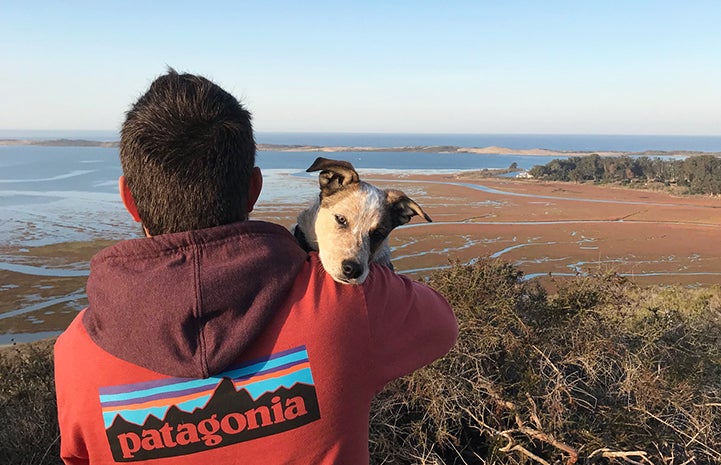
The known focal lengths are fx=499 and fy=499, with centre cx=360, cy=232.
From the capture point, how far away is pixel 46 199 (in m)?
29.7

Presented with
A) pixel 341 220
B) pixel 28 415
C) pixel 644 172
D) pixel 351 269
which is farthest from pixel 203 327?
pixel 644 172

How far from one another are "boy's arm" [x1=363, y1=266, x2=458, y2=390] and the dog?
1.27 metres

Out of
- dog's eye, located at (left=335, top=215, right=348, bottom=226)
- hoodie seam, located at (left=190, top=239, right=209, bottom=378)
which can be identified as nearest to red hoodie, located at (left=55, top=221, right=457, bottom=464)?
hoodie seam, located at (left=190, top=239, right=209, bottom=378)

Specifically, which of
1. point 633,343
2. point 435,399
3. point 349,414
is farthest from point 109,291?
point 633,343

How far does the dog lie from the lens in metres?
3.23

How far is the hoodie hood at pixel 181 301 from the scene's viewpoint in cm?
125

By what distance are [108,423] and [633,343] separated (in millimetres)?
6480

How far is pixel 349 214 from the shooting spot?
3.41m

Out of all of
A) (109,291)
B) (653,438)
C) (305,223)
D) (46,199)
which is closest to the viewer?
(109,291)

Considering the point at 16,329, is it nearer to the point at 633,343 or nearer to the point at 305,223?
the point at 305,223

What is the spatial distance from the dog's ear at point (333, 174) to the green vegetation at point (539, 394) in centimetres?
234

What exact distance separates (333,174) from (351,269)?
1389 millimetres

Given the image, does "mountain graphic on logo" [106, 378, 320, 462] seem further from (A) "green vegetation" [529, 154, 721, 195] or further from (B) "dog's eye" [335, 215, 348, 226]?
(A) "green vegetation" [529, 154, 721, 195]

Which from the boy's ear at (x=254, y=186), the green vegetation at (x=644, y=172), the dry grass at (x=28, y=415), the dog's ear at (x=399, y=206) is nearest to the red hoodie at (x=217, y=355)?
the boy's ear at (x=254, y=186)
